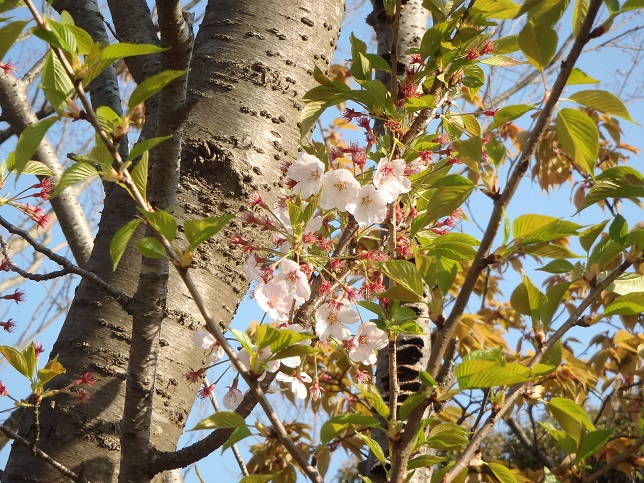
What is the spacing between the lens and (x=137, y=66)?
1183 mm

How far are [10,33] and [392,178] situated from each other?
375 mm

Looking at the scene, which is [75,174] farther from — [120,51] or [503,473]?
[503,473]

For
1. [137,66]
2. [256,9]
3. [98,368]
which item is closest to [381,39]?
[256,9]

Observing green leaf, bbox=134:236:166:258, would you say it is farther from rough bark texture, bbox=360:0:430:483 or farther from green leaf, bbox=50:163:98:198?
rough bark texture, bbox=360:0:430:483

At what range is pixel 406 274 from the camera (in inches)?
24.1

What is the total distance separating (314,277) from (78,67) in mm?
388

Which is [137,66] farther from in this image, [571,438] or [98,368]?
[571,438]

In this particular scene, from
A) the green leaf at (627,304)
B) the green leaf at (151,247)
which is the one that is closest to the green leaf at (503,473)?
the green leaf at (627,304)

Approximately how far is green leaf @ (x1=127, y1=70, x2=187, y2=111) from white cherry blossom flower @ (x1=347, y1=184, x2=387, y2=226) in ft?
0.79

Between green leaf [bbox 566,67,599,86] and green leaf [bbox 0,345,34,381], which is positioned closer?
green leaf [bbox 566,67,599,86]

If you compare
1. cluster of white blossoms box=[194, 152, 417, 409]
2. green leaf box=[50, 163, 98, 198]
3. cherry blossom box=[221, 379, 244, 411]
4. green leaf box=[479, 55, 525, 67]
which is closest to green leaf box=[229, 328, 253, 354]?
cluster of white blossoms box=[194, 152, 417, 409]

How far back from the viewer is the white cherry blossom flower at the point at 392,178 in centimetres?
68

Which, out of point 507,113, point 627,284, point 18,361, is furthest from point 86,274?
point 627,284

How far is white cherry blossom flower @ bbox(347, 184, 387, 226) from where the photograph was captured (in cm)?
68
